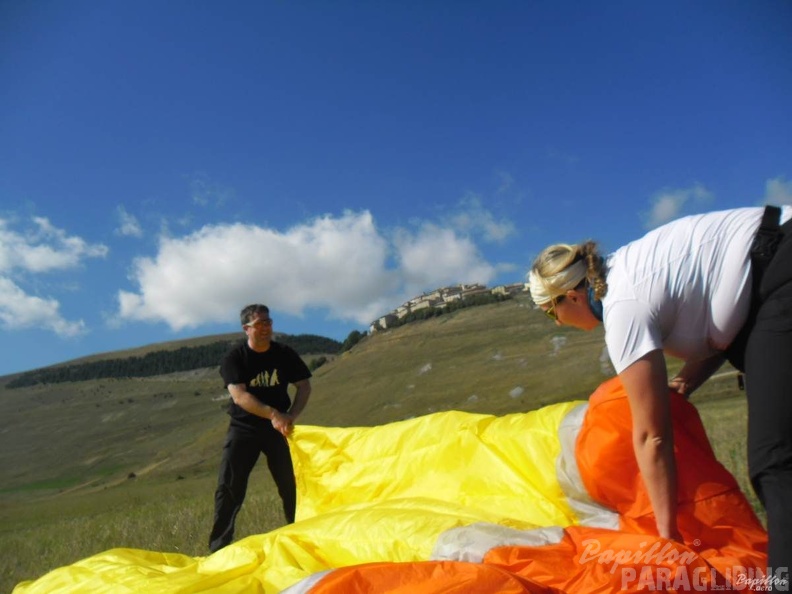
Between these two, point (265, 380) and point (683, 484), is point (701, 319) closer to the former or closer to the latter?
point (683, 484)

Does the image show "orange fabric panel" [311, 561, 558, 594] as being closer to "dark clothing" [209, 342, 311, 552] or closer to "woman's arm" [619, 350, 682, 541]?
"woman's arm" [619, 350, 682, 541]

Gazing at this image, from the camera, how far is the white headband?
2953 millimetres

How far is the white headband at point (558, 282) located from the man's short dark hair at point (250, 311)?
3232 mm

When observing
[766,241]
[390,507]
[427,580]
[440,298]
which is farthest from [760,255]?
[440,298]

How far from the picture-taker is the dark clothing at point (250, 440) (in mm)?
5512

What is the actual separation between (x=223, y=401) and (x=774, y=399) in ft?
363

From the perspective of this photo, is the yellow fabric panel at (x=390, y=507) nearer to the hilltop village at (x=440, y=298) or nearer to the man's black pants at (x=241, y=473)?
the man's black pants at (x=241, y=473)

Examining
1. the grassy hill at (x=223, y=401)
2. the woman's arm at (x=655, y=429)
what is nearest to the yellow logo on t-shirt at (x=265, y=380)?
the woman's arm at (x=655, y=429)

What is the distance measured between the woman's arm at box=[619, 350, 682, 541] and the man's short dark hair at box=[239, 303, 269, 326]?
12.4 feet

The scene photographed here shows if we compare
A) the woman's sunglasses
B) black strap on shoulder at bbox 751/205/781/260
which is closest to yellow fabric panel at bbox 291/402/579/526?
the woman's sunglasses

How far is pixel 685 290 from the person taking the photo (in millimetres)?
2699

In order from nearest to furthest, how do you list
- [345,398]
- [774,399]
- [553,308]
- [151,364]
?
[774,399] → [553,308] → [345,398] → [151,364]

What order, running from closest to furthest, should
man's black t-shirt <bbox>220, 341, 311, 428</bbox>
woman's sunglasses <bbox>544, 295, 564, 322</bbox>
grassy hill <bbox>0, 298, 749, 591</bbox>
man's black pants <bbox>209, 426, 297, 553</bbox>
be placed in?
woman's sunglasses <bbox>544, 295, 564, 322</bbox> → man's black pants <bbox>209, 426, 297, 553</bbox> → man's black t-shirt <bbox>220, 341, 311, 428</bbox> → grassy hill <bbox>0, 298, 749, 591</bbox>

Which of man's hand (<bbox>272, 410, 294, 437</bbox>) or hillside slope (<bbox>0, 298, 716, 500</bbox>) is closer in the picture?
man's hand (<bbox>272, 410, 294, 437</bbox>)
